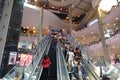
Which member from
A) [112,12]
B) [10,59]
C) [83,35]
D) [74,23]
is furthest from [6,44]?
[74,23]

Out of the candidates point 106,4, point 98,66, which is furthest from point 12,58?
point 106,4

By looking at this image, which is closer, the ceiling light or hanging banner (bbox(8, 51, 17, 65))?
hanging banner (bbox(8, 51, 17, 65))

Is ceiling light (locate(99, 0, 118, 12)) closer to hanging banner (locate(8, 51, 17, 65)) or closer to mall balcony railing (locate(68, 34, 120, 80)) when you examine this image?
mall balcony railing (locate(68, 34, 120, 80))

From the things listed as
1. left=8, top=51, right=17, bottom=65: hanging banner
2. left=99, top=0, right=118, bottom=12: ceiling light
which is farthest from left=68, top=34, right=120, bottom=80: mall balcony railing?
left=99, top=0, right=118, bottom=12: ceiling light

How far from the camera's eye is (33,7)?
2159 centimetres

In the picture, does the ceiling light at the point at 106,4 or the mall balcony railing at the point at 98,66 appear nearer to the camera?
the mall balcony railing at the point at 98,66

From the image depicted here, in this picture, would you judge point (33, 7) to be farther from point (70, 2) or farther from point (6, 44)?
point (6, 44)

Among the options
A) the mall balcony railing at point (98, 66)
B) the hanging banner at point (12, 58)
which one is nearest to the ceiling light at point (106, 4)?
the mall balcony railing at point (98, 66)

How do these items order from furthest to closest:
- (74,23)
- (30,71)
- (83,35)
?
(74,23)
(83,35)
(30,71)

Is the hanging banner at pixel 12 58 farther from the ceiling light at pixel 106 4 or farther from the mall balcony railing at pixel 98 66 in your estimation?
the ceiling light at pixel 106 4

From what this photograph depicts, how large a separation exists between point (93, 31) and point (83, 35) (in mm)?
2756

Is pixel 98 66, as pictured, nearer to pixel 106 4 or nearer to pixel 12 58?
pixel 12 58

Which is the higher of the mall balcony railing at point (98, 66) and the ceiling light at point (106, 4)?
the ceiling light at point (106, 4)

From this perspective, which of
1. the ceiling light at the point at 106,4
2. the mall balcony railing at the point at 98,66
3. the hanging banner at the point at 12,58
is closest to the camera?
the mall balcony railing at the point at 98,66
